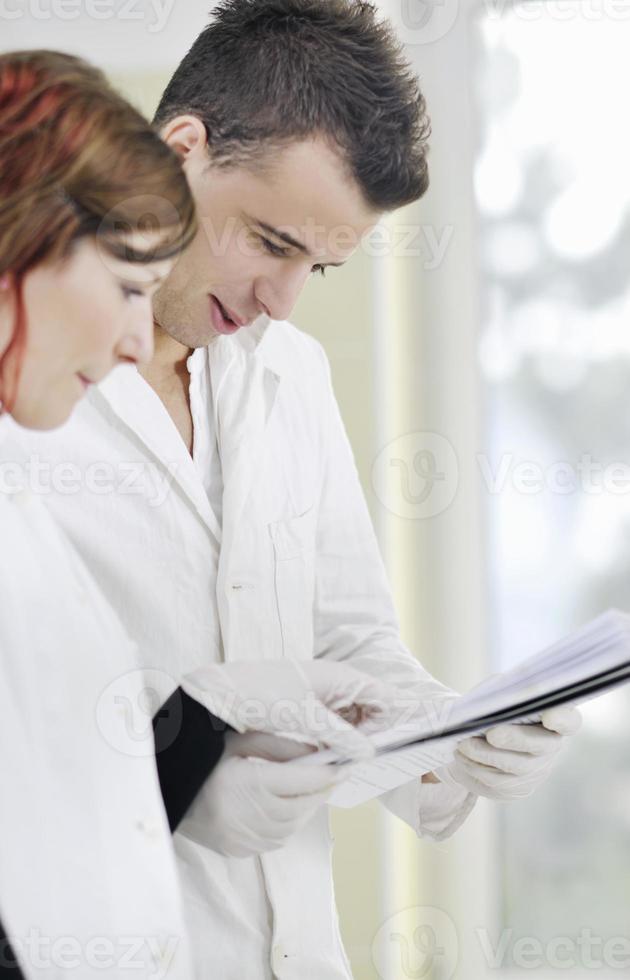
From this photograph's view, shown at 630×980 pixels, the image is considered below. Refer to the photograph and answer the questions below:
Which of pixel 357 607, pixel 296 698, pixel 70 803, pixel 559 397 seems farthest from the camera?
pixel 559 397

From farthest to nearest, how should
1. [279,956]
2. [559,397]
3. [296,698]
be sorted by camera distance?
[559,397], [279,956], [296,698]

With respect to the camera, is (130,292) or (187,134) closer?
(130,292)

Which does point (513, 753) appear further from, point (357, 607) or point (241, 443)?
point (241, 443)

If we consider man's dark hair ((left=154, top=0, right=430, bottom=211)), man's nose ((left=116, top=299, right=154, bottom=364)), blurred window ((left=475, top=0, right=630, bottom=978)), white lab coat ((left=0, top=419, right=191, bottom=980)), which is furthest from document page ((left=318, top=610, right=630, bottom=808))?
blurred window ((left=475, top=0, right=630, bottom=978))

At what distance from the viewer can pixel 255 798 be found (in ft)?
2.65

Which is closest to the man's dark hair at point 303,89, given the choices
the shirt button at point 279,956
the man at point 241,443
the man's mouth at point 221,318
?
the man at point 241,443

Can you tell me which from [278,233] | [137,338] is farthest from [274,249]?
[137,338]

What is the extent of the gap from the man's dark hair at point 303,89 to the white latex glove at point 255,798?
46cm

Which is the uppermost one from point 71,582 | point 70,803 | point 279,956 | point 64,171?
point 64,171

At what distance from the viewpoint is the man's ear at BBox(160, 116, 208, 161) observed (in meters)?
0.85

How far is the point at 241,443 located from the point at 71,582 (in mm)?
284

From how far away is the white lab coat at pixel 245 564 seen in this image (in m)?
0.87

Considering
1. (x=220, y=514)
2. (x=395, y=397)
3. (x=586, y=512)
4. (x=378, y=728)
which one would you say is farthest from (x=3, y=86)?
(x=586, y=512)

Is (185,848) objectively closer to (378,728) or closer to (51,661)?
(378,728)
